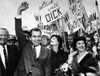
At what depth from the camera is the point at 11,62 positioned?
293 cm

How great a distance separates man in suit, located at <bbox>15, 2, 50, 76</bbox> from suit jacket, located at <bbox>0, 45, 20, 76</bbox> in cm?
7

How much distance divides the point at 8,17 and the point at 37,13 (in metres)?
0.46

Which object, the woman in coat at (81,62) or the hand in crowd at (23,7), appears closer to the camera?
the hand in crowd at (23,7)

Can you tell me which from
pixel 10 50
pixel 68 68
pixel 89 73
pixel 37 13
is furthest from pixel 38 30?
pixel 89 73

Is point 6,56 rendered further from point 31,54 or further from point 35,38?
point 35,38

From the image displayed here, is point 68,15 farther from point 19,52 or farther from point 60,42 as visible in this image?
point 19,52

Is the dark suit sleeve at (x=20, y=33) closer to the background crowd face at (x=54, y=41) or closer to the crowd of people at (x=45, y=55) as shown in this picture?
the crowd of people at (x=45, y=55)

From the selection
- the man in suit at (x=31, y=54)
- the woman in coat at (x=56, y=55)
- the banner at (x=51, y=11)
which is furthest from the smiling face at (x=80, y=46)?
the man in suit at (x=31, y=54)

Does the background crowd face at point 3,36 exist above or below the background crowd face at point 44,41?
above

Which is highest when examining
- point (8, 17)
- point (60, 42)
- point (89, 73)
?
point (8, 17)

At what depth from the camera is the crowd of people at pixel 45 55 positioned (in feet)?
9.57

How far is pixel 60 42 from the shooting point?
347 centimetres

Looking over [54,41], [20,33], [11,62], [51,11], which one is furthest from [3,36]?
[51,11]

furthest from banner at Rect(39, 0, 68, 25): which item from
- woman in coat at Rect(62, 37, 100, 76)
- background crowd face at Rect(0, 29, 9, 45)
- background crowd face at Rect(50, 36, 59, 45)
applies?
background crowd face at Rect(0, 29, 9, 45)
